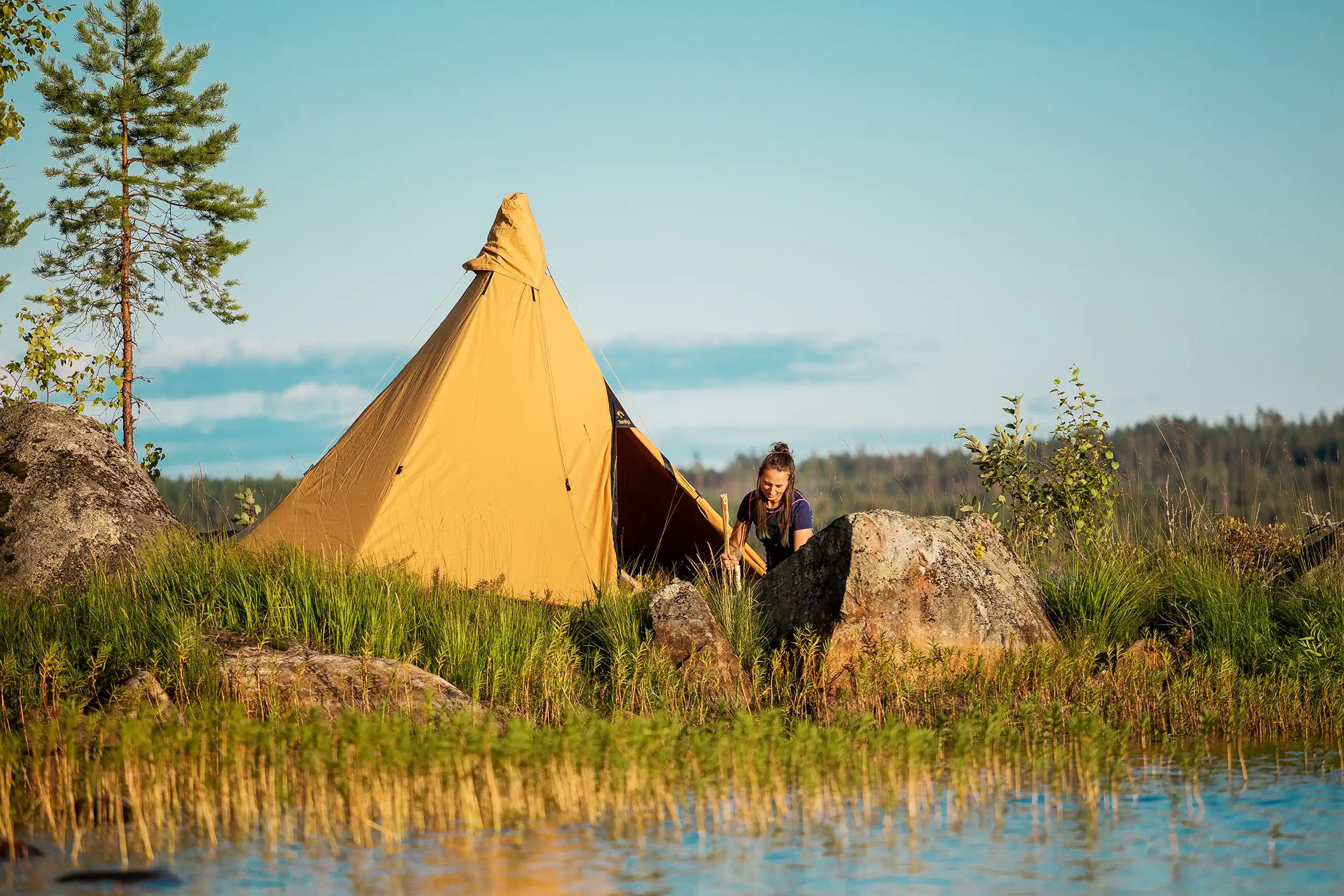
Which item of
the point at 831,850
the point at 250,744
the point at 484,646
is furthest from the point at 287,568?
the point at 831,850

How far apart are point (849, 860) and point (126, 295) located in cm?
1529

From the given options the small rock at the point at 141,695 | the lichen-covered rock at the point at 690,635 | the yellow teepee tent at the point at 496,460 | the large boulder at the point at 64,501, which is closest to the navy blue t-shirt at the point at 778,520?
the yellow teepee tent at the point at 496,460

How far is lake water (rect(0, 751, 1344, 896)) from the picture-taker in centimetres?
473

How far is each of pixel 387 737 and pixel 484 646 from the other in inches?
120

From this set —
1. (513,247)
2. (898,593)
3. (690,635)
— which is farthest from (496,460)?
(898,593)

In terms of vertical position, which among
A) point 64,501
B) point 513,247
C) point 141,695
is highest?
point 513,247

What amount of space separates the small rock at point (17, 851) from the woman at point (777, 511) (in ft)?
20.8

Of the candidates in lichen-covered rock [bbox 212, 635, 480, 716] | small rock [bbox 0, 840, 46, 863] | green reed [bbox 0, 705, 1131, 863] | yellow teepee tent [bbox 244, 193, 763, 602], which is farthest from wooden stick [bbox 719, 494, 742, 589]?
small rock [bbox 0, 840, 46, 863]

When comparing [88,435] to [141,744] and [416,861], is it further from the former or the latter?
[416,861]

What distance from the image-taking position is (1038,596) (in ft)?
33.3

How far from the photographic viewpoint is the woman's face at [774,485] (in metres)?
10.7

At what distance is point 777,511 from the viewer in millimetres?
10891

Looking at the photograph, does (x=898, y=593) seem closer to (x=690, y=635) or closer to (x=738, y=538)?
(x=690, y=635)

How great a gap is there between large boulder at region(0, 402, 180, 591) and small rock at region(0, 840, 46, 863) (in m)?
7.08
